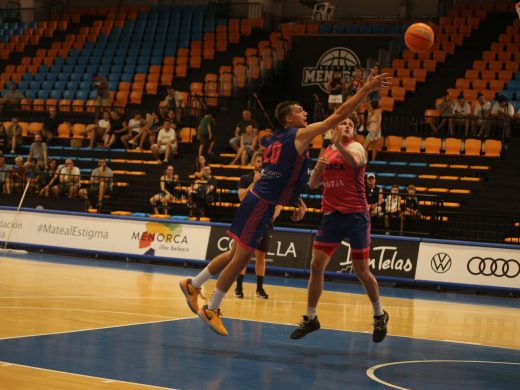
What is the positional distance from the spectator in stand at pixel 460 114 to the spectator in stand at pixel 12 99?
16.6 m

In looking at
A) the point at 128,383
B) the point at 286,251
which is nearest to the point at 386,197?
the point at 286,251

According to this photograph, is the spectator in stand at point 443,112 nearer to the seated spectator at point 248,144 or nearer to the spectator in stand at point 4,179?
the seated spectator at point 248,144

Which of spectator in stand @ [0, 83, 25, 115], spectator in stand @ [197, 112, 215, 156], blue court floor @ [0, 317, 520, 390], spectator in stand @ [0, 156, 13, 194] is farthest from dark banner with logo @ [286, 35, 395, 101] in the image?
blue court floor @ [0, 317, 520, 390]

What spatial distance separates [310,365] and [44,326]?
3.13 metres

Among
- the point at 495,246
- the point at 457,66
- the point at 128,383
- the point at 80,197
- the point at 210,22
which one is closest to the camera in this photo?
the point at 128,383

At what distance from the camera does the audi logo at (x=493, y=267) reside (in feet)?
55.0

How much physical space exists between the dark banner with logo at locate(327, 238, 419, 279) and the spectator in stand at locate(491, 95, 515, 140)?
641 cm

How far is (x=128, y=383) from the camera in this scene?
6.72 metres

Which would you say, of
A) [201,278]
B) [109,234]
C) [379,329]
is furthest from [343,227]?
[109,234]

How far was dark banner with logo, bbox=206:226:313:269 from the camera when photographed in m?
18.4

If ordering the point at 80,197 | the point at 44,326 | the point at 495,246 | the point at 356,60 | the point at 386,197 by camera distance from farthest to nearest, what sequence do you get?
the point at 356,60
the point at 80,197
the point at 386,197
the point at 495,246
the point at 44,326

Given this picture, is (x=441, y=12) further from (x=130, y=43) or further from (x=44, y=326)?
(x=44, y=326)

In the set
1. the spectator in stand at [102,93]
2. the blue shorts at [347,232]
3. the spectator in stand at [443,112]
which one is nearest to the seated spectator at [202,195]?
the spectator in stand at [443,112]

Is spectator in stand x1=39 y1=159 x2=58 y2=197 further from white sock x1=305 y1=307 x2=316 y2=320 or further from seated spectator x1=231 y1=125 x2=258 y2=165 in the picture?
white sock x1=305 y1=307 x2=316 y2=320
